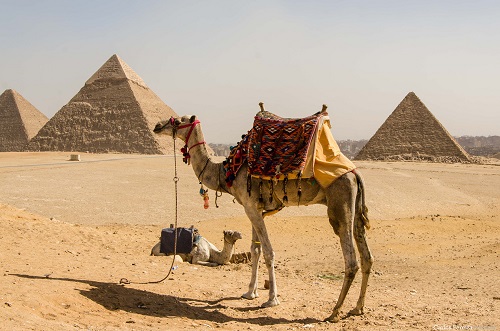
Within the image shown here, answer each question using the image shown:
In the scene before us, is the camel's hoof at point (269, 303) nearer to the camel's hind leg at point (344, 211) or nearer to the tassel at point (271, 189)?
the camel's hind leg at point (344, 211)

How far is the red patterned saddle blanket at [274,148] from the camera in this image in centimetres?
647

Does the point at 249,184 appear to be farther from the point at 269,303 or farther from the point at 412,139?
the point at 412,139

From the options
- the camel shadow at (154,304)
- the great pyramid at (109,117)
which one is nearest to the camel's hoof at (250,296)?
the camel shadow at (154,304)

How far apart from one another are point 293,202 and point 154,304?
2114mm

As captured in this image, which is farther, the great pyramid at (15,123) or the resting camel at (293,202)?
the great pyramid at (15,123)

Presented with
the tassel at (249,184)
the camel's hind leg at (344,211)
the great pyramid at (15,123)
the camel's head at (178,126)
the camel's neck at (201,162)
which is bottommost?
the camel's hind leg at (344,211)

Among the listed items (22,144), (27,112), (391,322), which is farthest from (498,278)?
(27,112)

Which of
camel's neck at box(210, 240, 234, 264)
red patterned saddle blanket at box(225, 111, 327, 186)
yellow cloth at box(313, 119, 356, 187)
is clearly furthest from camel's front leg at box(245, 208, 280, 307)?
camel's neck at box(210, 240, 234, 264)

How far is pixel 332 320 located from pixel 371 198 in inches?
731

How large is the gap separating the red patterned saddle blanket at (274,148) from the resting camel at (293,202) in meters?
0.19

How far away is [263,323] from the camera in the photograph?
625 centimetres

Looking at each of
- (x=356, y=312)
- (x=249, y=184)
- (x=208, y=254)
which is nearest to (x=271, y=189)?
(x=249, y=184)

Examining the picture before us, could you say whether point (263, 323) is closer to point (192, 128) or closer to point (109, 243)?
point (192, 128)

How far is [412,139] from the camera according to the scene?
296ft
